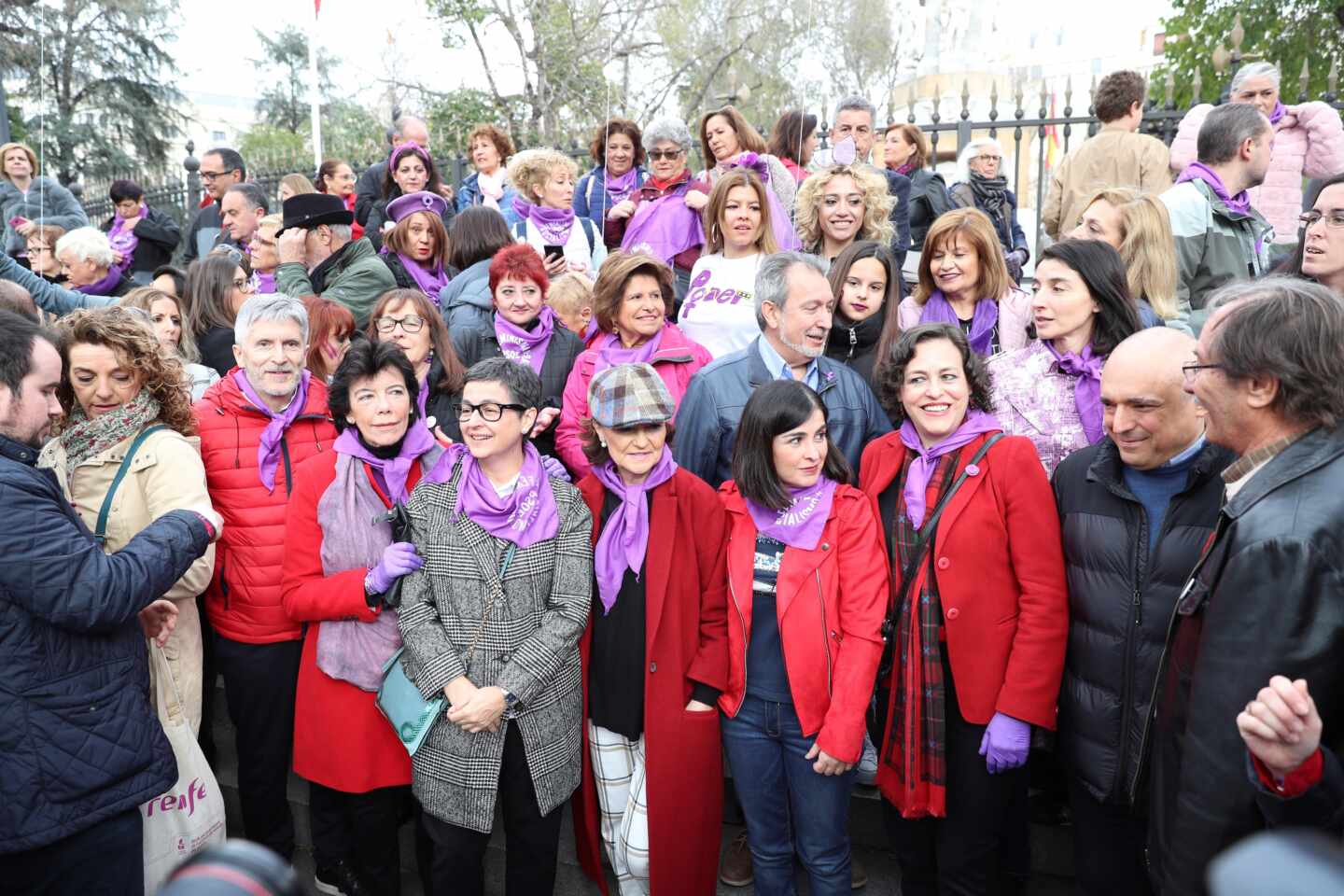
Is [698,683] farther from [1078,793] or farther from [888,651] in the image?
[1078,793]

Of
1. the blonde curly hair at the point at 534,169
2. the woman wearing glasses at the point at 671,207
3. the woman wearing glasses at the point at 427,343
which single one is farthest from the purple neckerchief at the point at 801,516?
the blonde curly hair at the point at 534,169

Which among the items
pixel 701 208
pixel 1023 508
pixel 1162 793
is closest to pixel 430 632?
pixel 1023 508

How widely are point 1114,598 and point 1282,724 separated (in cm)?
97

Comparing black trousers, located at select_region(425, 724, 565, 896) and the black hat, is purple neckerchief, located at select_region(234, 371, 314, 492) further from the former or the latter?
the black hat

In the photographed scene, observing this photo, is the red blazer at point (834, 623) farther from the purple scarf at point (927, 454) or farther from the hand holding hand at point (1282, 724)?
the hand holding hand at point (1282, 724)

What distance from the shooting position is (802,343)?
A: 3715 mm

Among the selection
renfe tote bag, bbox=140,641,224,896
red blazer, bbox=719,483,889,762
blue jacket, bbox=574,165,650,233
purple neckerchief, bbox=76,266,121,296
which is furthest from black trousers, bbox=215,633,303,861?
blue jacket, bbox=574,165,650,233

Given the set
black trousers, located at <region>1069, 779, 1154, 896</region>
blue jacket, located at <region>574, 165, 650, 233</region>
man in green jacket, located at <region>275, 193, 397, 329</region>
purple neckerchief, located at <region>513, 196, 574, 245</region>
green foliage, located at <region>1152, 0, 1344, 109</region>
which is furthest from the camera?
green foliage, located at <region>1152, 0, 1344, 109</region>

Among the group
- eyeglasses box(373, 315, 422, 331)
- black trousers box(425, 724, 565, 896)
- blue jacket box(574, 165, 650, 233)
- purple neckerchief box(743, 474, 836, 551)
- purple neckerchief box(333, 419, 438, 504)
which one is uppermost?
blue jacket box(574, 165, 650, 233)

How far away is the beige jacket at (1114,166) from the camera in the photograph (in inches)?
245

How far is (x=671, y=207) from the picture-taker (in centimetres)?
580

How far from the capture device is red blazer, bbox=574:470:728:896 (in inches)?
128

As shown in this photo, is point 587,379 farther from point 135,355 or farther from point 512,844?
point 512,844

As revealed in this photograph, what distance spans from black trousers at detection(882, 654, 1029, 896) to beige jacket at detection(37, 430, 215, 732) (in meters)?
2.51
